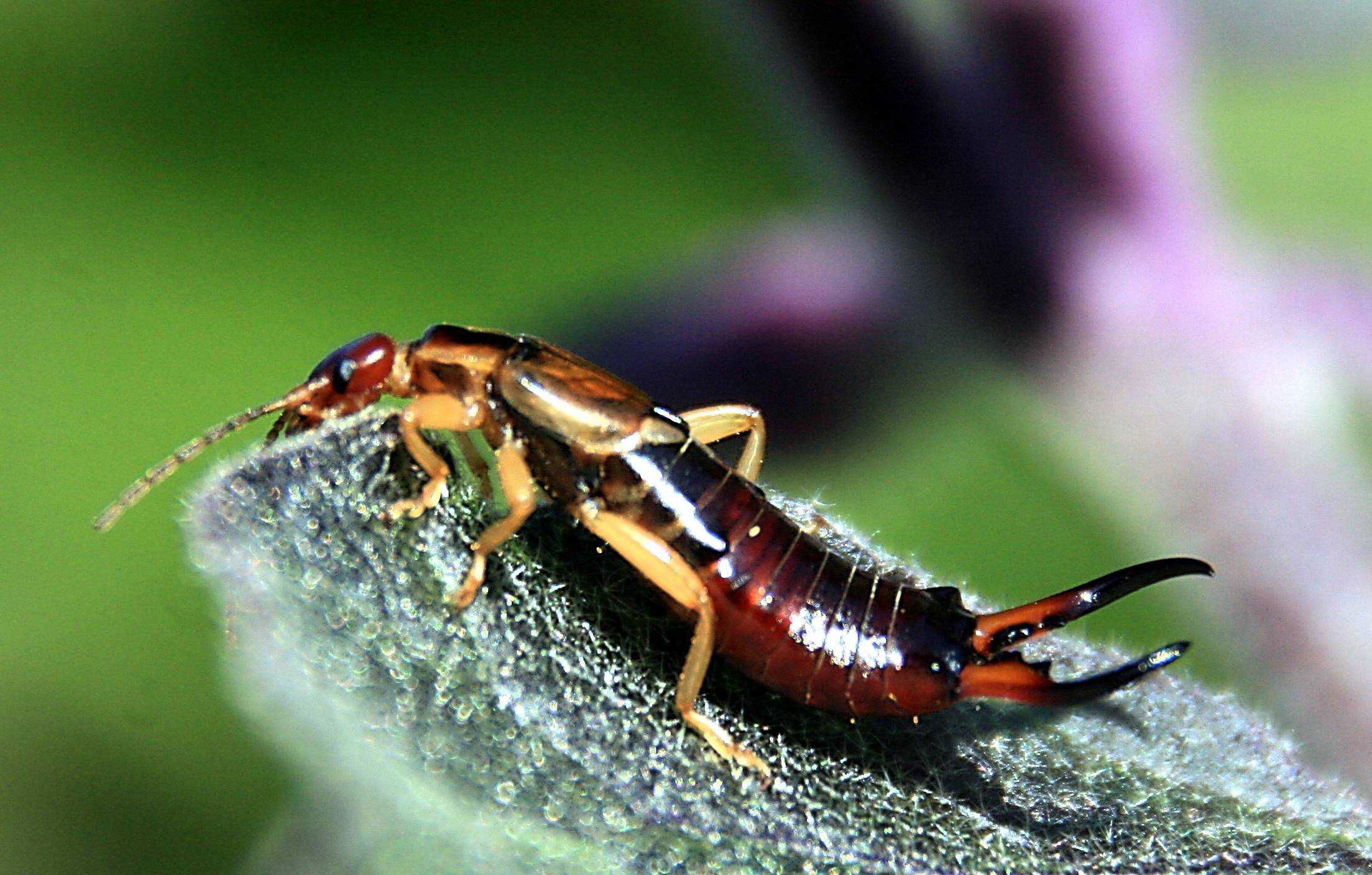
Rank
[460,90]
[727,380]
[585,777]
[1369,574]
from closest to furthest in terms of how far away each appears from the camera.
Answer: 1. [585,777]
2. [1369,574]
3. [727,380]
4. [460,90]

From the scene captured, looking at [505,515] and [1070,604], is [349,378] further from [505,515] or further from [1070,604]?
[1070,604]

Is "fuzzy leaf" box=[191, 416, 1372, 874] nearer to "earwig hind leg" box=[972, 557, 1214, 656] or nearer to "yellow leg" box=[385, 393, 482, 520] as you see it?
"yellow leg" box=[385, 393, 482, 520]

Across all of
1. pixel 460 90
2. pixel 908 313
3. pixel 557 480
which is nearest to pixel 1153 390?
pixel 908 313

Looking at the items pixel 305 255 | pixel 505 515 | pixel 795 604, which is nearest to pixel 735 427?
pixel 795 604

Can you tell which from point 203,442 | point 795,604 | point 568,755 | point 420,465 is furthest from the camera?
point 203,442

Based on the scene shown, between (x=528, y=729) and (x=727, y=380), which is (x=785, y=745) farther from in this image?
(x=727, y=380)

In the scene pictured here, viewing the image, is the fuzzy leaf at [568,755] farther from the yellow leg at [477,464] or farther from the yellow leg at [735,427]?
the yellow leg at [735,427]
